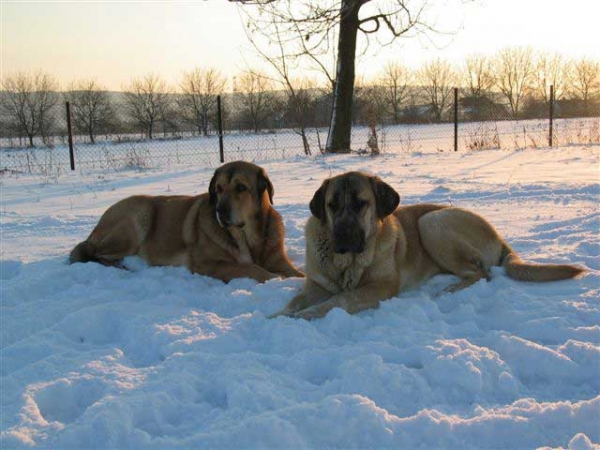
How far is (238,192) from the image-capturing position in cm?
486

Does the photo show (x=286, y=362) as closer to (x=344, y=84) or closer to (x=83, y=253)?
(x=83, y=253)

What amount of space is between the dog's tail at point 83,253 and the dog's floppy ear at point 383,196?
2.92 m

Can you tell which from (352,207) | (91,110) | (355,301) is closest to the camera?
(355,301)

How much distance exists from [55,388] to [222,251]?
267 cm

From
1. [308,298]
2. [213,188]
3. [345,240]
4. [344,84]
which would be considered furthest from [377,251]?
[344,84]

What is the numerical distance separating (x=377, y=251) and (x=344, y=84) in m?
13.1

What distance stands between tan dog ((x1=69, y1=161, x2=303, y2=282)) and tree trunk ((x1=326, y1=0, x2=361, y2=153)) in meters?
11.2

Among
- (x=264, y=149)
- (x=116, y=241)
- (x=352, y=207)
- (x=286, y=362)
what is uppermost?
(x=264, y=149)

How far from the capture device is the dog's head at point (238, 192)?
15.8 ft

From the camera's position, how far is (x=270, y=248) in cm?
516

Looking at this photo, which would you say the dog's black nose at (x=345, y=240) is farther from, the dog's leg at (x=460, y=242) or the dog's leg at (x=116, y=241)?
the dog's leg at (x=116, y=241)

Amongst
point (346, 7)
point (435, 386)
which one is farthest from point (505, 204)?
point (346, 7)

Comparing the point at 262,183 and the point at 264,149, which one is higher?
the point at 264,149

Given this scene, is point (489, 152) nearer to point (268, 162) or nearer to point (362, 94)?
point (268, 162)
